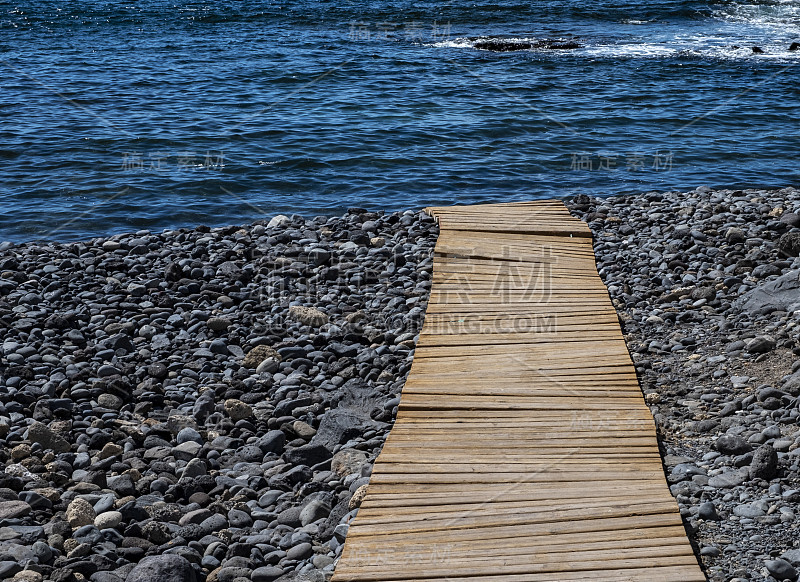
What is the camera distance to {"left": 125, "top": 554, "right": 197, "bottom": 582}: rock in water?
370cm

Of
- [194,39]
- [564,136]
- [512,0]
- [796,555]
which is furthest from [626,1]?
[796,555]

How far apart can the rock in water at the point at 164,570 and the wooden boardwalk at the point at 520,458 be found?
701 millimetres

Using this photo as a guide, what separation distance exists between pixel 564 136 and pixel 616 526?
12.2m

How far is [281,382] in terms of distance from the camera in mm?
5922

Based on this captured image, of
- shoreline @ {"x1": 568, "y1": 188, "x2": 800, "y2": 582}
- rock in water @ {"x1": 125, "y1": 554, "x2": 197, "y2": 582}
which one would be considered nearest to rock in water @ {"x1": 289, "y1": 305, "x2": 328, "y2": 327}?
shoreline @ {"x1": 568, "y1": 188, "x2": 800, "y2": 582}

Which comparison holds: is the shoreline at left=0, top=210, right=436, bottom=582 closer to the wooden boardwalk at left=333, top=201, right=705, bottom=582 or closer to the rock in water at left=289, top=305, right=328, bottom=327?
the rock in water at left=289, top=305, right=328, bottom=327

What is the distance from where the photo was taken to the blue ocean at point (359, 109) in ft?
39.5

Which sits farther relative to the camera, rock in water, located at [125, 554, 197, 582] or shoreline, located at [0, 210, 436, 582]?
shoreline, located at [0, 210, 436, 582]

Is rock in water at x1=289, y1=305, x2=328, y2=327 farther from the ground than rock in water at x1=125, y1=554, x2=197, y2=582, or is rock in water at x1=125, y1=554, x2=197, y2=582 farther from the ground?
rock in water at x1=289, y1=305, x2=328, y2=327

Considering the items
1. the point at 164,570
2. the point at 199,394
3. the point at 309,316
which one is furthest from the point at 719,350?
the point at 164,570

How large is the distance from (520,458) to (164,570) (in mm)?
1917

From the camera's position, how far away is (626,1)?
32.2 meters

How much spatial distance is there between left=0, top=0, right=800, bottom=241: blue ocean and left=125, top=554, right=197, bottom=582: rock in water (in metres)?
7.16

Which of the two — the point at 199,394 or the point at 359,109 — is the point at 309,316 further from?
the point at 359,109
